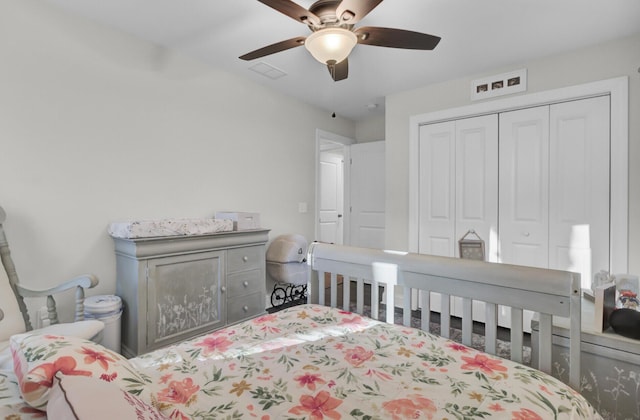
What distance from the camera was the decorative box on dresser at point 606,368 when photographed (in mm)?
1333

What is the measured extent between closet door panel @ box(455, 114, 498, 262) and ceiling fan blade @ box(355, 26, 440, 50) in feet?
5.47

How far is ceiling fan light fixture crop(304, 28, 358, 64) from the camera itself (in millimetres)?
1620

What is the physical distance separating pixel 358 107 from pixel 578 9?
95.1 inches

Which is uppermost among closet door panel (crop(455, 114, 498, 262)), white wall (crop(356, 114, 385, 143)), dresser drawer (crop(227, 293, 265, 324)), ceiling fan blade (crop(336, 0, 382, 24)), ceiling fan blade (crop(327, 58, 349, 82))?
white wall (crop(356, 114, 385, 143))

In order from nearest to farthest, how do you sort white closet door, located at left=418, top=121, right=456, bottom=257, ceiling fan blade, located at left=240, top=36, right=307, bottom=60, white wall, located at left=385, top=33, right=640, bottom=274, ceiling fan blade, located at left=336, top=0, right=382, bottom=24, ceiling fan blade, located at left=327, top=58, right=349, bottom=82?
ceiling fan blade, located at left=336, top=0, right=382, bottom=24, ceiling fan blade, located at left=240, top=36, right=307, bottom=60, ceiling fan blade, located at left=327, top=58, right=349, bottom=82, white wall, located at left=385, top=33, right=640, bottom=274, white closet door, located at left=418, top=121, right=456, bottom=257

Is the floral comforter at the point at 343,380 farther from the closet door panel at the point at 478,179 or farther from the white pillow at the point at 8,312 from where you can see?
the closet door panel at the point at 478,179

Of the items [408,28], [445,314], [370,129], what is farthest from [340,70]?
[370,129]

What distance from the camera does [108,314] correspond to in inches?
80.0

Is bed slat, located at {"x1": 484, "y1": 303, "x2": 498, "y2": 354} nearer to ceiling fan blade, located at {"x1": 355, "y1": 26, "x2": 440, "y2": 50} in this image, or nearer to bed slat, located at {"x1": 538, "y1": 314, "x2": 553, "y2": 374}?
bed slat, located at {"x1": 538, "y1": 314, "x2": 553, "y2": 374}

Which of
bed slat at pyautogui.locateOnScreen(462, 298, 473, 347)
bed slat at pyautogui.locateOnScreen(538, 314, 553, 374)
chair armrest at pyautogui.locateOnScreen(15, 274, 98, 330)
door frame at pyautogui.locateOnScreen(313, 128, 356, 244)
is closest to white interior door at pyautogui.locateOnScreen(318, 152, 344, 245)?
door frame at pyautogui.locateOnScreen(313, 128, 356, 244)

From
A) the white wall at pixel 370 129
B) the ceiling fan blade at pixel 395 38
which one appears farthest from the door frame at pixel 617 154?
the white wall at pixel 370 129

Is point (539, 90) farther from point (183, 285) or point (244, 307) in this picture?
point (183, 285)

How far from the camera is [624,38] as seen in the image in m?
2.41

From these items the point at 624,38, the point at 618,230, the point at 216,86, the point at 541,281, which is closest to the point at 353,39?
the point at 541,281
